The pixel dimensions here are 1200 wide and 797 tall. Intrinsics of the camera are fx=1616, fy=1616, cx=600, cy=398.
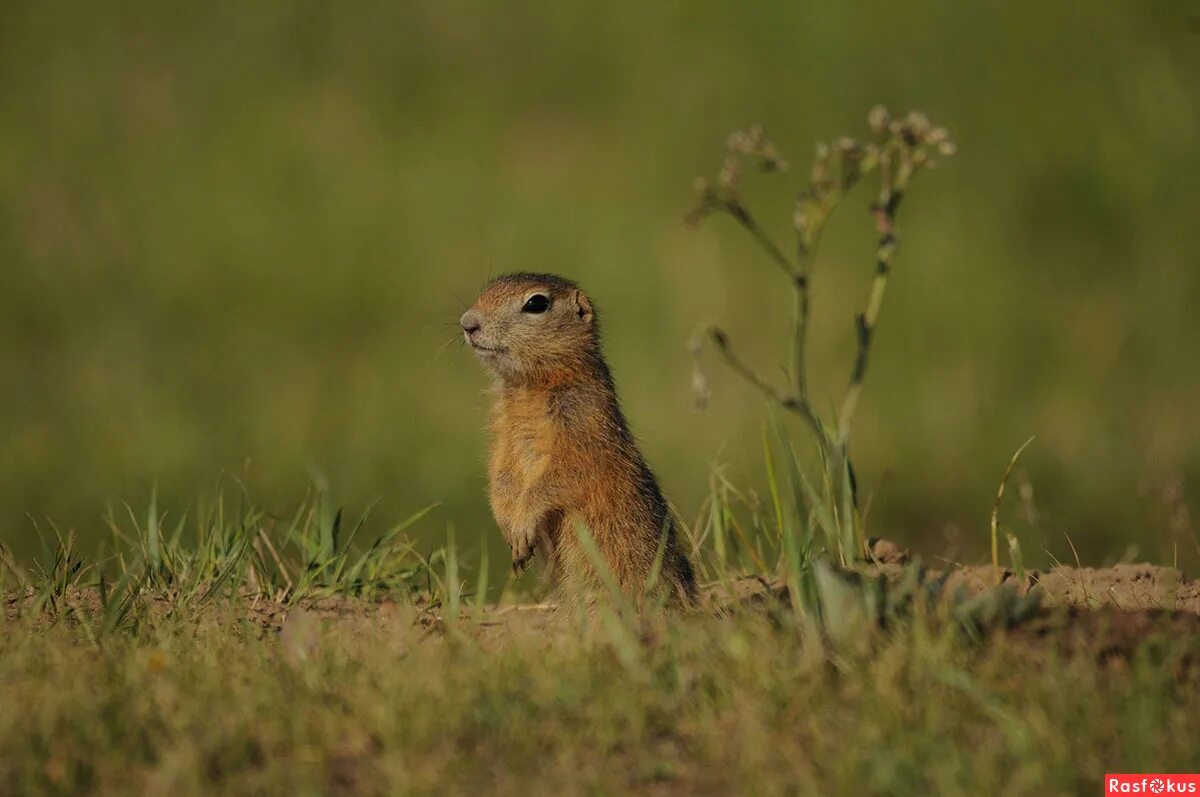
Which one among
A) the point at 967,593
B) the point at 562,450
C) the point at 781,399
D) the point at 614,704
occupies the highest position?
the point at 781,399

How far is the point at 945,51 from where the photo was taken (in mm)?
12648

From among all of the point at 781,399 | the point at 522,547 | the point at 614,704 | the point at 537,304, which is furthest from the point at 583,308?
the point at 614,704

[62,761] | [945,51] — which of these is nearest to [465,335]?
[62,761]

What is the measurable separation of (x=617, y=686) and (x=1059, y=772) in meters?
1.06

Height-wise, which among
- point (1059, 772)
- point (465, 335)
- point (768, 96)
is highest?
point (768, 96)

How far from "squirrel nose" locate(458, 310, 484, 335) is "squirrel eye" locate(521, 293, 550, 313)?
0.19 m

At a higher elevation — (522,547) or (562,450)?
(562,450)

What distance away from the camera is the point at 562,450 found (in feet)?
17.8

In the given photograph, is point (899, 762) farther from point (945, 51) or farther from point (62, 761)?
point (945, 51)

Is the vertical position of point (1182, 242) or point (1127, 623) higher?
point (1182, 242)

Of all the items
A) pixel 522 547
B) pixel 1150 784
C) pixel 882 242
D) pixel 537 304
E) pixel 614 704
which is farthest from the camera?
pixel 537 304

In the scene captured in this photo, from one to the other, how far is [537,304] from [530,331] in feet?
0.55

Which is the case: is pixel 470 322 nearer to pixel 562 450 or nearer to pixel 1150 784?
pixel 562 450

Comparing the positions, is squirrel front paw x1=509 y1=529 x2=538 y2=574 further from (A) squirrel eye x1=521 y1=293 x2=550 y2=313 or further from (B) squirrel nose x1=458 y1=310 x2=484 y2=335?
(A) squirrel eye x1=521 y1=293 x2=550 y2=313
